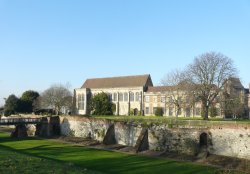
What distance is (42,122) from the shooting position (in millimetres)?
50312

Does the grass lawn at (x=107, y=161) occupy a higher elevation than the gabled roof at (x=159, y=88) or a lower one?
lower

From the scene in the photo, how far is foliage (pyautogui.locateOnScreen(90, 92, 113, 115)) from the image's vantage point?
7531 cm

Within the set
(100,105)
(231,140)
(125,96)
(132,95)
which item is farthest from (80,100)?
(231,140)

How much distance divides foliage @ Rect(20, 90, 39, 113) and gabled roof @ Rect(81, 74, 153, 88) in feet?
42.0

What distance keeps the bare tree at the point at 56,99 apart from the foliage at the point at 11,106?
6261 mm

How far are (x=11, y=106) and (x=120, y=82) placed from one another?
83.4 ft

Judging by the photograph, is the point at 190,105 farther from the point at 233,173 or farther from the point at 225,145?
the point at 233,173

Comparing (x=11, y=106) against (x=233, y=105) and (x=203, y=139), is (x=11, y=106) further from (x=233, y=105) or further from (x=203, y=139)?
(x=203, y=139)

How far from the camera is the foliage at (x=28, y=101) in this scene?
3248 inches

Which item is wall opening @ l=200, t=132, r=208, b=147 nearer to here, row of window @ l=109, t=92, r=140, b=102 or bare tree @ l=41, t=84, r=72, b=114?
row of window @ l=109, t=92, r=140, b=102

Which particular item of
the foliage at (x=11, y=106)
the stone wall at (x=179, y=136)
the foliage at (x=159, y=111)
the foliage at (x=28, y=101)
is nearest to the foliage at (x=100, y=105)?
the foliage at (x=159, y=111)

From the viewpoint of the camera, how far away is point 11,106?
259 ft

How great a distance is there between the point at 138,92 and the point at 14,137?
32.1 metres

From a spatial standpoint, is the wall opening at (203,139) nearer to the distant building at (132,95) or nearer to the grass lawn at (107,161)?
the grass lawn at (107,161)
